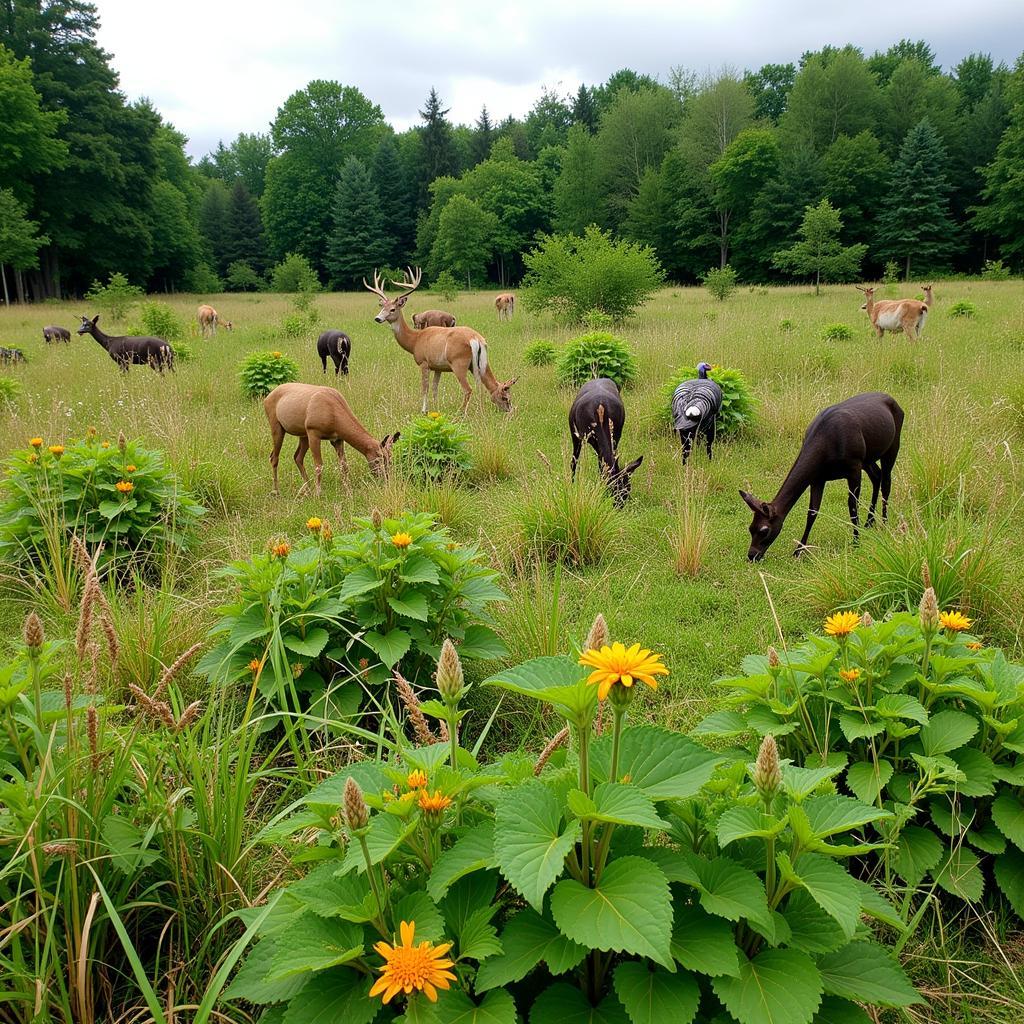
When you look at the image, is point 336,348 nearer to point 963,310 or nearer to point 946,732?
point 946,732

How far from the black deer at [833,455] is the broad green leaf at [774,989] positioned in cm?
347

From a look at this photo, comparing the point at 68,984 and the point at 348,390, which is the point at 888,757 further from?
the point at 348,390

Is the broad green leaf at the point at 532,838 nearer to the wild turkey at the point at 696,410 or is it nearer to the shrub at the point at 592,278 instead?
the wild turkey at the point at 696,410

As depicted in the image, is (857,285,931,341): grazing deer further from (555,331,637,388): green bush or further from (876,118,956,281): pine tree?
(876,118,956,281): pine tree

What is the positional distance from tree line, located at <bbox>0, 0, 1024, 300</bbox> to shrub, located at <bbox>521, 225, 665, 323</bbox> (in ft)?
49.7

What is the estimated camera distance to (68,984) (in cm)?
153

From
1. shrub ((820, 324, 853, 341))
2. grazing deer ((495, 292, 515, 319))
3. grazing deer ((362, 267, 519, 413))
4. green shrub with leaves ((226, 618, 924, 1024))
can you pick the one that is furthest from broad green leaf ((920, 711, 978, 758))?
grazing deer ((495, 292, 515, 319))

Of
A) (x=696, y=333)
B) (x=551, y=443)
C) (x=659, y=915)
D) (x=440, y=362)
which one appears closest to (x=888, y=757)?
(x=659, y=915)

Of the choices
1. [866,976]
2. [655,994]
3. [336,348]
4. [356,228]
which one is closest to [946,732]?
[866,976]

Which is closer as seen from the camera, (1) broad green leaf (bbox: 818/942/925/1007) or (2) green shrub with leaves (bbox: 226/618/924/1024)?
(2) green shrub with leaves (bbox: 226/618/924/1024)

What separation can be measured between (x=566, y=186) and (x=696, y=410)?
44.8 meters

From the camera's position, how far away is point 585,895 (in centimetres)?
116

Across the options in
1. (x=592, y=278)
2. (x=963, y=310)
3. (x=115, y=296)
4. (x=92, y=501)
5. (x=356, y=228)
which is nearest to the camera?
(x=92, y=501)

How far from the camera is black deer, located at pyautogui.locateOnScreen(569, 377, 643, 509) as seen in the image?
5484 mm
